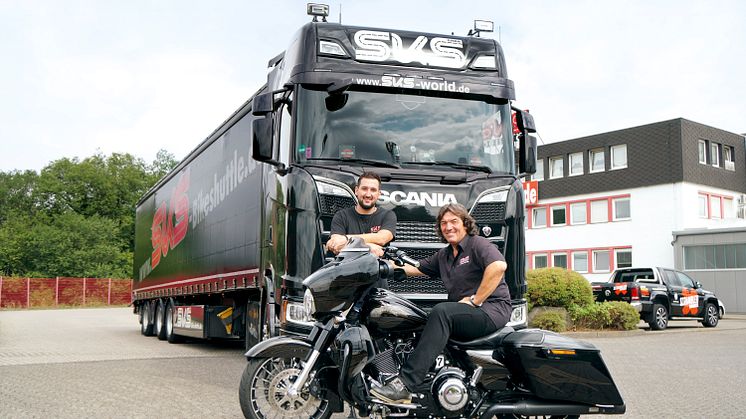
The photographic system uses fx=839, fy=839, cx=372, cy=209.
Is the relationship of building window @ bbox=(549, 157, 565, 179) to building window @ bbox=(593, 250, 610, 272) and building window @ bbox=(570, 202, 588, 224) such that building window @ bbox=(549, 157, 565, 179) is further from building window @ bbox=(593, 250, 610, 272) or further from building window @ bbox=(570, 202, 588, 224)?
building window @ bbox=(593, 250, 610, 272)

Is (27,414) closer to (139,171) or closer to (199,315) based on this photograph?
(199,315)

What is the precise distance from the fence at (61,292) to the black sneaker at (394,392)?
5115 cm

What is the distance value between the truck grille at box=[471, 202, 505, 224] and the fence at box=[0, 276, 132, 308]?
49621mm

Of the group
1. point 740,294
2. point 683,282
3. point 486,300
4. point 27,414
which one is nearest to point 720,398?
point 486,300

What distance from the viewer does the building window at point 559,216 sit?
160 feet

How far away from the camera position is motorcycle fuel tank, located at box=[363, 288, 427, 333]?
5.80m

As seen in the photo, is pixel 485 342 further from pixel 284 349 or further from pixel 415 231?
pixel 415 231

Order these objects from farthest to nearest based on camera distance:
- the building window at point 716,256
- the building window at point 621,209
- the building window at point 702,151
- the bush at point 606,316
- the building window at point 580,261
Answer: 1. the building window at point 580,261
2. the building window at point 621,209
3. the building window at point 702,151
4. the building window at point 716,256
5. the bush at point 606,316

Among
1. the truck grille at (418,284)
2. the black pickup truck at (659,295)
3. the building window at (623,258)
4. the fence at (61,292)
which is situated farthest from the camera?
the fence at (61,292)

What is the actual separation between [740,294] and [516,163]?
32079 mm

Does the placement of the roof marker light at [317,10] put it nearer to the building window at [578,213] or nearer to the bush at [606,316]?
the bush at [606,316]

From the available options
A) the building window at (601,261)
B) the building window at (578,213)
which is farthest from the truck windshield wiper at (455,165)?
the building window at (578,213)

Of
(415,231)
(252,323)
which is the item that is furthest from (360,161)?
(252,323)

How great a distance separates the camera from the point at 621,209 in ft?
148
